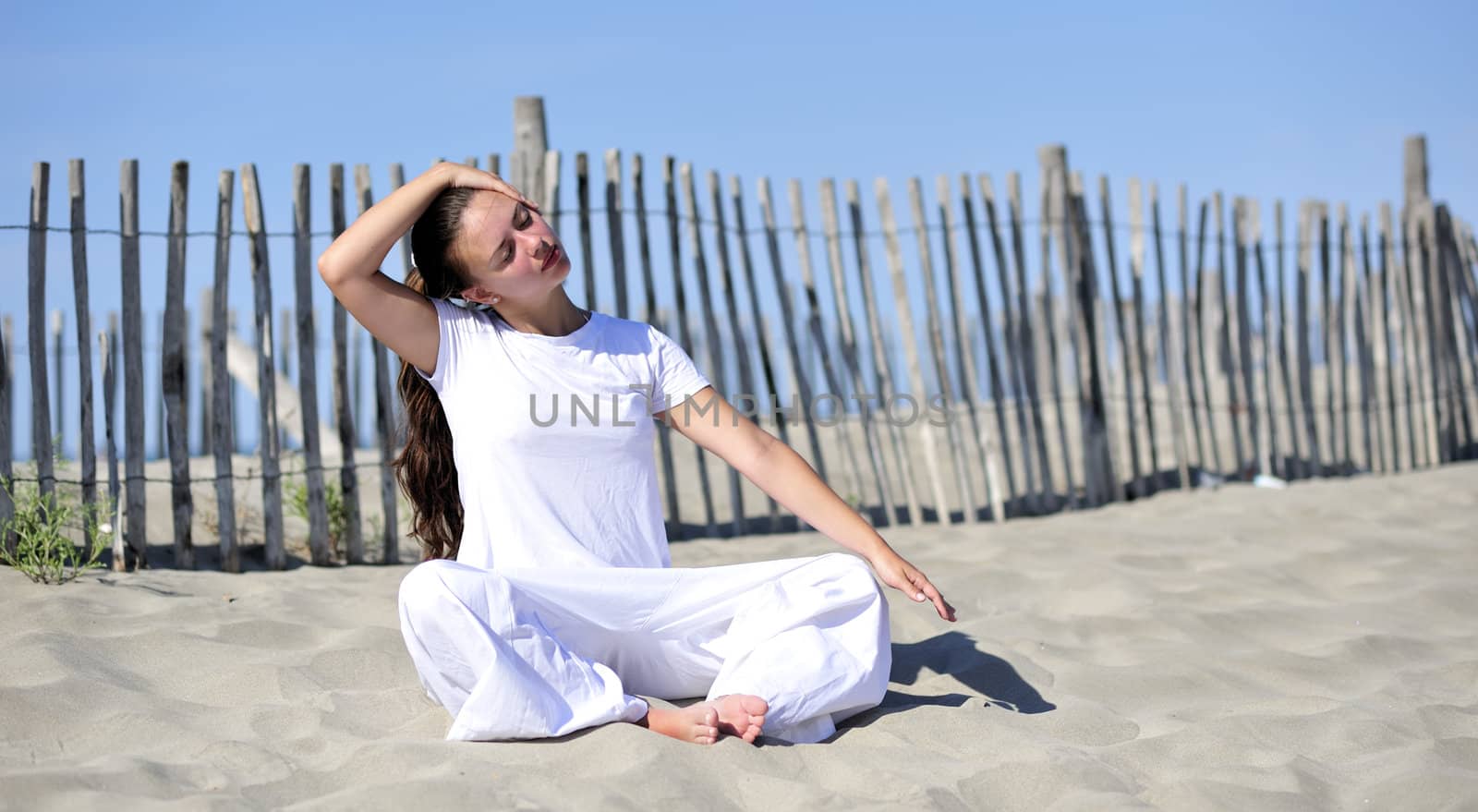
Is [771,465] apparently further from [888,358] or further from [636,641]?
[888,358]

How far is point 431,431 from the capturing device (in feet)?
9.96

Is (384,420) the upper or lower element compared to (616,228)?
lower

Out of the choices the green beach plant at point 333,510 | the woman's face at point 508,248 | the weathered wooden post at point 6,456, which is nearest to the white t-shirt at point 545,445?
the woman's face at point 508,248

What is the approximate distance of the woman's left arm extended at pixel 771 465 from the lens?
2809 millimetres

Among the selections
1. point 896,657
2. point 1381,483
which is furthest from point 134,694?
point 1381,483

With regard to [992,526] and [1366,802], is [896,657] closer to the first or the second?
[1366,802]

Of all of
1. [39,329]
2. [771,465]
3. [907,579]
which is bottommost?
[907,579]

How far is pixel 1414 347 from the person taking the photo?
8.12 meters

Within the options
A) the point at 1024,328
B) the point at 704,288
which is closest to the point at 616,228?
the point at 704,288

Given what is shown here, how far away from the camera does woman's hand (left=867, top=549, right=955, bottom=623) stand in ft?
8.28

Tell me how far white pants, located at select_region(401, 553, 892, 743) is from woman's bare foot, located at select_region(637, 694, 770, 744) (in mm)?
43

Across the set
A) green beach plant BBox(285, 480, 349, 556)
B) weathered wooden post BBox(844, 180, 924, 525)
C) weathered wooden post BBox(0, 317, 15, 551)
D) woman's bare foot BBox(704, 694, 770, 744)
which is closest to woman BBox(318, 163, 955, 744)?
woman's bare foot BBox(704, 694, 770, 744)

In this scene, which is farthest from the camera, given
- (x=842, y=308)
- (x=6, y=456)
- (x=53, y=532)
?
(x=842, y=308)

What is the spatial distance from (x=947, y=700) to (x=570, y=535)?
3.22 feet
